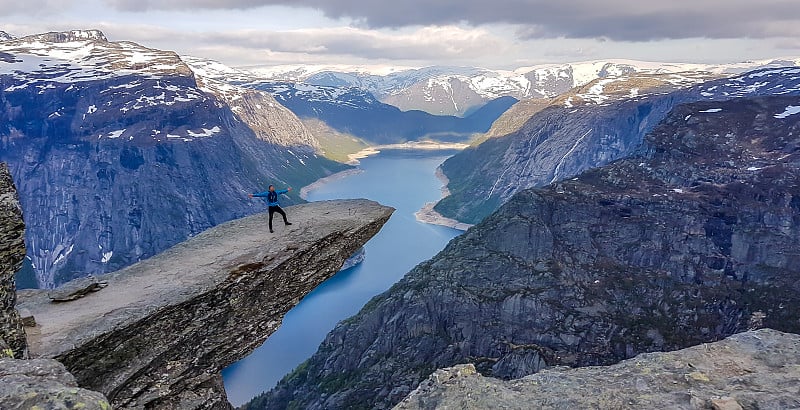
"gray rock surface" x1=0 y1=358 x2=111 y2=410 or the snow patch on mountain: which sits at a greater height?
the snow patch on mountain

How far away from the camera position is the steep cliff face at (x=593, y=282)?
9944 cm

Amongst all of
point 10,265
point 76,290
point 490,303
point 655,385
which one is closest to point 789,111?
point 490,303

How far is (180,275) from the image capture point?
27.9 metres

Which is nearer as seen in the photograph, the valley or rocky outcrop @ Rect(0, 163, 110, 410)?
rocky outcrop @ Rect(0, 163, 110, 410)

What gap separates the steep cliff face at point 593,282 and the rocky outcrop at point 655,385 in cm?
8082

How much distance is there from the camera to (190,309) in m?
25.3

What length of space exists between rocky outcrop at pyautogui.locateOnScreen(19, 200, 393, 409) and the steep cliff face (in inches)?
2769

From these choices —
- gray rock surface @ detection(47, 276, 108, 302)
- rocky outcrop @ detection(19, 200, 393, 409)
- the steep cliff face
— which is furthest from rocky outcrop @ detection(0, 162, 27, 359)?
the steep cliff face

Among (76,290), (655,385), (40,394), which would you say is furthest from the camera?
(76,290)

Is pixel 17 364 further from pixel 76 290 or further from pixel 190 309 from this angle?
pixel 76 290

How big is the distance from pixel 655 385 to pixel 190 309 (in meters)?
20.8

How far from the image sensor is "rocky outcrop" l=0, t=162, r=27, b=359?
765 inches

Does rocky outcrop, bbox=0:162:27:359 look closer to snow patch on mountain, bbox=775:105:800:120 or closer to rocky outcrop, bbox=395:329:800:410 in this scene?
rocky outcrop, bbox=395:329:800:410

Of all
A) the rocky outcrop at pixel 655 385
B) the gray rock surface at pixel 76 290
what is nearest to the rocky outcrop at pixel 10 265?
the gray rock surface at pixel 76 290
